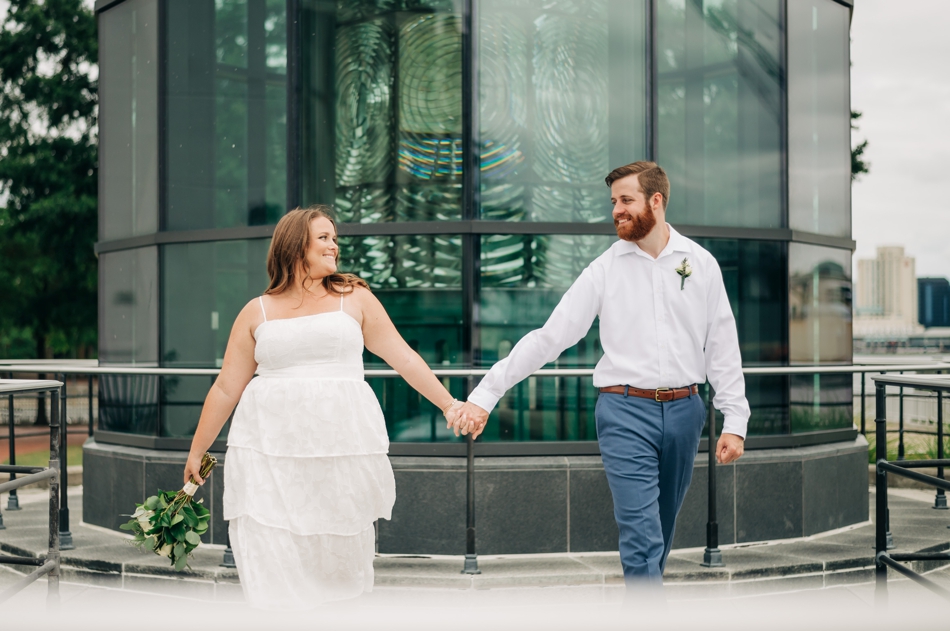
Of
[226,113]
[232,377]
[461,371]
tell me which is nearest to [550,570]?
[461,371]

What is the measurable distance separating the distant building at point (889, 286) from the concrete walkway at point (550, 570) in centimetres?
16498

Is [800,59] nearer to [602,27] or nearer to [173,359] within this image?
[602,27]

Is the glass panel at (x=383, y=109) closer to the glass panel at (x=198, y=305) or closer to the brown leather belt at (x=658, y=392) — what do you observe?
the glass panel at (x=198, y=305)

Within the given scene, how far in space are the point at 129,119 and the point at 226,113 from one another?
1.17m

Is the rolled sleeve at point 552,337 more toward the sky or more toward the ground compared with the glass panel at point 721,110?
more toward the ground

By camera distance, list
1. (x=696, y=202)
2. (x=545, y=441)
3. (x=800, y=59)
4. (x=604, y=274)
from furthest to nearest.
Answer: (x=800, y=59) < (x=696, y=202) < (x=545, y=441) < (x=604, y=274)

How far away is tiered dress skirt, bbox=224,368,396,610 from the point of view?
127 inches

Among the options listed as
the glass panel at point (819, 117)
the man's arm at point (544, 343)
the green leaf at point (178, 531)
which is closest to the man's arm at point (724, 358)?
the man's arm at point (544, 343)

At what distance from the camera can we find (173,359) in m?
7.25

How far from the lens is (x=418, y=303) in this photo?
6.61 metres

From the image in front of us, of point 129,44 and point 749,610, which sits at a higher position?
point 129,44

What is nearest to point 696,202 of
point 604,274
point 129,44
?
point 604,274

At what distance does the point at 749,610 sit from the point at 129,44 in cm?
787

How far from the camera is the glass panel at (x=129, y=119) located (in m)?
7.46
